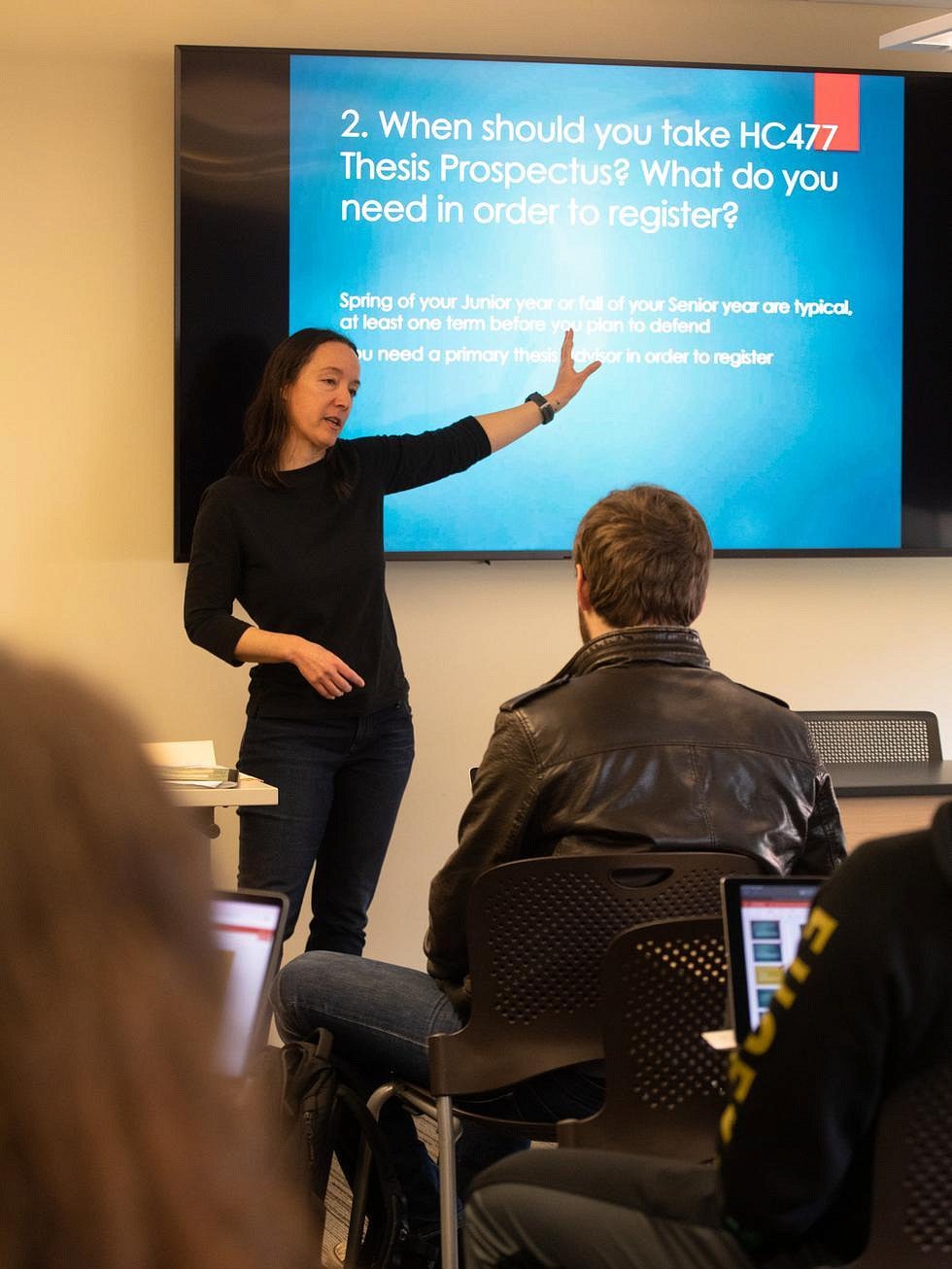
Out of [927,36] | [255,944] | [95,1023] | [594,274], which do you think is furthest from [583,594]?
[594,274]

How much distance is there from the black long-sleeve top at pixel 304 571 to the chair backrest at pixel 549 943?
1.55m

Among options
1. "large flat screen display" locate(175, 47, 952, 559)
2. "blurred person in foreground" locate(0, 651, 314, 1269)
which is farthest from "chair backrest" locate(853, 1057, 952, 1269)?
"large flat screen display" locate(175, 47, 952, 559)

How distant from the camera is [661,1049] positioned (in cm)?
196

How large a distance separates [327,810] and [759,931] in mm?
2156

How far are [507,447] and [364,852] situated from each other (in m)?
1.24

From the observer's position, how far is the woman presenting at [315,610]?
362 cm

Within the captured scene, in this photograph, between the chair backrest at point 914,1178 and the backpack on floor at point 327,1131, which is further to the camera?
the backpack on floor at point 327,1131

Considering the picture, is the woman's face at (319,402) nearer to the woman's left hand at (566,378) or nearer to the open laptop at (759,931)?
the woman's left hand at (566,378)

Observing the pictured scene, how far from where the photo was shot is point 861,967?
124 centimetres

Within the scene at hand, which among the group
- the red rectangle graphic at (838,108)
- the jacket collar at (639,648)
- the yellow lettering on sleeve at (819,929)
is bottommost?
the yellow lettering on sleeve at (819,929)

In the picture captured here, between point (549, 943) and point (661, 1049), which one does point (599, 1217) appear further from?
point (549, 943)

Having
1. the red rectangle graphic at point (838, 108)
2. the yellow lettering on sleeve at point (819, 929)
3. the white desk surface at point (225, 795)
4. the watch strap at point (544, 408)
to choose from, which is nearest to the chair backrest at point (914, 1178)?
the yellow lettering on sleeve at point (819, 929)

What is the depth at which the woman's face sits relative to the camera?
3680 millimetres

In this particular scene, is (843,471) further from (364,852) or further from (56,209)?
(56,209)
